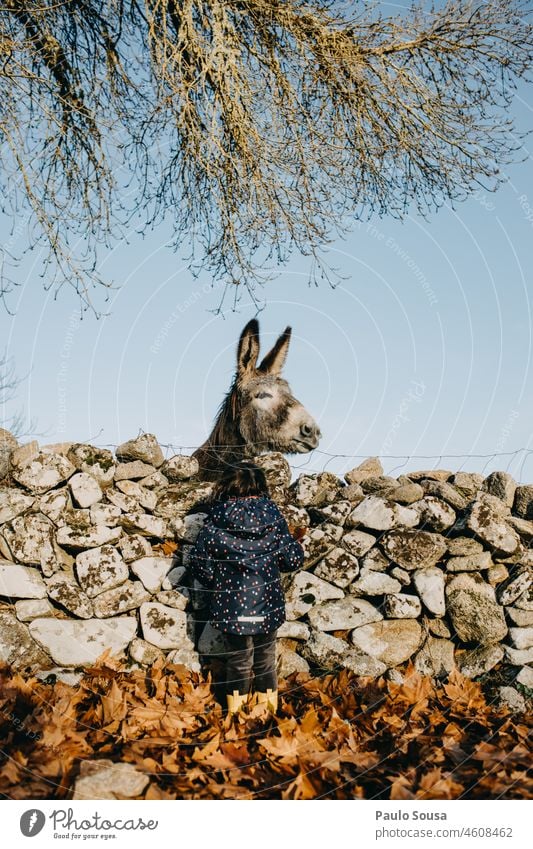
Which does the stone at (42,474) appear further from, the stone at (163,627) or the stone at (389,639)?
the stone at (389,639)

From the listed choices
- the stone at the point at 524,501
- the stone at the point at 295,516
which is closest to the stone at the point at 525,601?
the stone at the point at 524,501

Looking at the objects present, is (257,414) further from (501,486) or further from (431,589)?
(501,486)

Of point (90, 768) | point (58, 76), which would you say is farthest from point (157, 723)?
point (58, 76)

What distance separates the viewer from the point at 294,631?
522cm

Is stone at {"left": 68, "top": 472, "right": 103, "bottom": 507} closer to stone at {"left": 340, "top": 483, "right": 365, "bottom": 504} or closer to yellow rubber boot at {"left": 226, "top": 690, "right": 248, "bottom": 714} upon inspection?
yellow rubber boot at {"left": 226, "top": 690, "right": 248, "bottom": 714}

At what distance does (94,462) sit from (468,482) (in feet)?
11.4

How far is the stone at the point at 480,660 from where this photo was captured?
17.1ft

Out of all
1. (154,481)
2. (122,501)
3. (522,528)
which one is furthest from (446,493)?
(122,501)

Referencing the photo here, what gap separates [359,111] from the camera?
7.11m

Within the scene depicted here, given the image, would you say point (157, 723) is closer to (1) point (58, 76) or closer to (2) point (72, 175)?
(2) point (72, 175)

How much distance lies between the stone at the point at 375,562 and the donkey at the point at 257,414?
110 cm

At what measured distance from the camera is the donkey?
5816 millimetres

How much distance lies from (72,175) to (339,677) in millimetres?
6354
